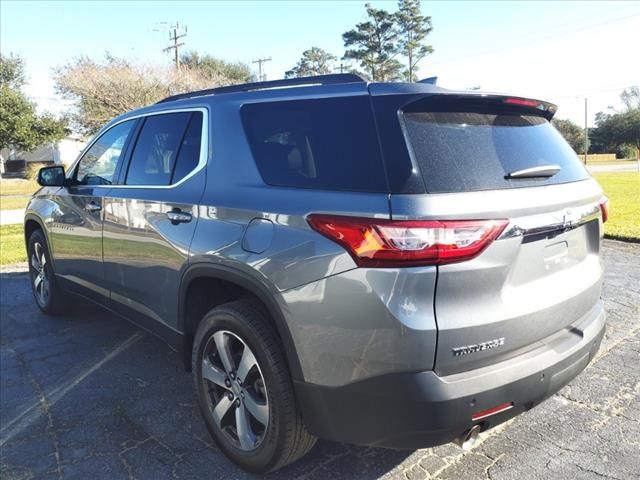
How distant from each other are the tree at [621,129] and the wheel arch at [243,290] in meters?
71.2

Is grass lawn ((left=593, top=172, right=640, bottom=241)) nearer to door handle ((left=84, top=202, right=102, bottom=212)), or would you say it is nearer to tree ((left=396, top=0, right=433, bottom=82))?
door handle ((left=84, top=202, right=102, bottom=212))

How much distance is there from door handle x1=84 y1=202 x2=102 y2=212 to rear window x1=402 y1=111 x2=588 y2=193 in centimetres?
263

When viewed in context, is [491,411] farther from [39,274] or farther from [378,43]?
[378,43]

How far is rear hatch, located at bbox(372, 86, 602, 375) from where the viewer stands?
6.45 feet

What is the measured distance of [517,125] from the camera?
2.52 metres

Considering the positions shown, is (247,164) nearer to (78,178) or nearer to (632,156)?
(78,178)

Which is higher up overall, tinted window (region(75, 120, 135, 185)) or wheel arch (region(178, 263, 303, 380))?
tinted window (region(75, 120, 135, 185))

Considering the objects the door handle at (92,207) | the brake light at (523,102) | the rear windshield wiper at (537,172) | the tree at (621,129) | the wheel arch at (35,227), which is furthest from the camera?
the tree at (621,129)

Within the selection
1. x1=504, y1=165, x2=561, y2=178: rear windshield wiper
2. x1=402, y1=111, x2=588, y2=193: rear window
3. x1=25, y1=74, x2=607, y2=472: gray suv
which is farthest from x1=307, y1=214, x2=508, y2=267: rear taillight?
x1=504, y1=165, x2=561, y2=178: rear windshield wiper

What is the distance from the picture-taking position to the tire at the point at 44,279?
5.03 m

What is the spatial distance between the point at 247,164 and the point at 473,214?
3.86 feet

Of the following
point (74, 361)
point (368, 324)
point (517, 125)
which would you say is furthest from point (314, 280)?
point (74, 361)

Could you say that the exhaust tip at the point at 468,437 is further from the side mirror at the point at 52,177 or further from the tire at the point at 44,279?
the tire at the point at 44,279

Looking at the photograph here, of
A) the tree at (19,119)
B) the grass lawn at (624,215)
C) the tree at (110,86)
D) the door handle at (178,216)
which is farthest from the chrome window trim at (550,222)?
the tree at (19,119)
